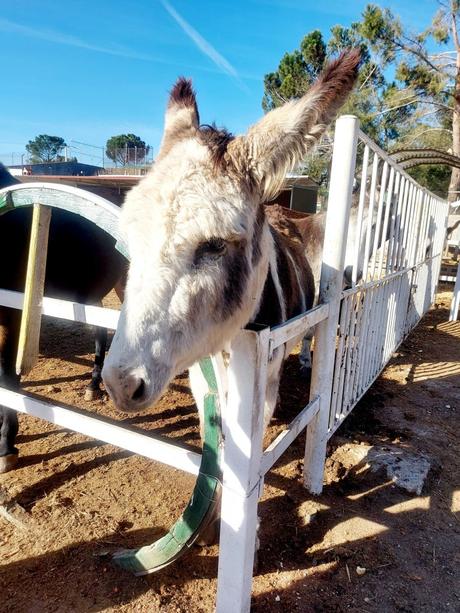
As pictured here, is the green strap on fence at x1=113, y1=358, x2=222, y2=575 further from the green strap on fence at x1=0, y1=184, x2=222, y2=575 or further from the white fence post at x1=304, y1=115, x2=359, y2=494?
the white fence post at x1=304, y1=115, x2=359, y2=494

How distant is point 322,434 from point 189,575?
3.76 ft

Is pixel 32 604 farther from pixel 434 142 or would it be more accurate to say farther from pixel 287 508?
pixel 434 142

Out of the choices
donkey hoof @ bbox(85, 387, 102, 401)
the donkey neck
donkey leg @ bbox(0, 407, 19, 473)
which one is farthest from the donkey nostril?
donkey hoof @ bbox(85, 387, 102, 401)

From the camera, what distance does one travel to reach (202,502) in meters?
1.69

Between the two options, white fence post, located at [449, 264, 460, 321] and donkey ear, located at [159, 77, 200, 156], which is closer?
donkey ear, located at [159, 77, 200, 156]

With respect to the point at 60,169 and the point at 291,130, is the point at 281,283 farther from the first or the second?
the point at 60,169

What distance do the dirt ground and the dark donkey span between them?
53 centimetres

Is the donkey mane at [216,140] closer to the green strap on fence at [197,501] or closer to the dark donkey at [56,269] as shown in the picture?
the green strap on fence at [197,501]

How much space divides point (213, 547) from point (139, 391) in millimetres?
1461

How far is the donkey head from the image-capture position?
1.24m

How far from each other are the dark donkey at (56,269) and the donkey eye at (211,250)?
1.86 m

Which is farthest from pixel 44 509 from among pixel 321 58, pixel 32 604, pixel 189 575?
pixel 321 58

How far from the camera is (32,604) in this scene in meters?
1.80

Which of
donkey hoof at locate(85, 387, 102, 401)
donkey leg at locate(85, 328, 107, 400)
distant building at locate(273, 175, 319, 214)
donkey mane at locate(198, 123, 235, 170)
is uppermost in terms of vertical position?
distant building at locate(273, 175, 319, 214)
